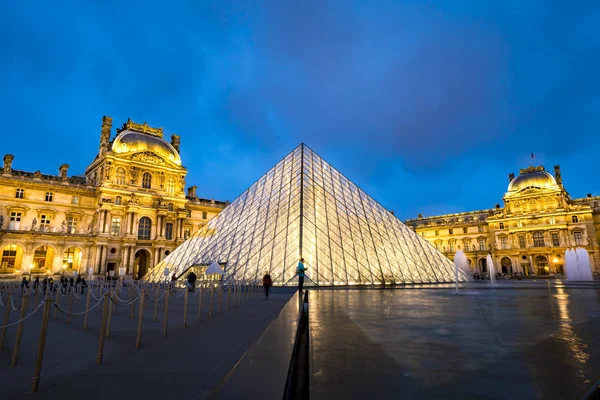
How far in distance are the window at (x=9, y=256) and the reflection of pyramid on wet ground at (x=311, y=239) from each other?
786 inches

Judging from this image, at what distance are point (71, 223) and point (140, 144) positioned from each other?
12008mm

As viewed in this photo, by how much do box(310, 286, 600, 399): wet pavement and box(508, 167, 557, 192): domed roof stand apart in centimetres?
5696

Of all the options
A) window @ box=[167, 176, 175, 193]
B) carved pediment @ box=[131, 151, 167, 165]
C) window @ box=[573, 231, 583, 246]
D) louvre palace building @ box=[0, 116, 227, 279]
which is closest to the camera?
louvre palace building @ box=[0, 116, 227, 279]

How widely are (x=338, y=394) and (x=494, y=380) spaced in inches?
53.4

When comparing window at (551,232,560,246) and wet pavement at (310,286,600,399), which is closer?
wet pavement at (310,286,600,399)

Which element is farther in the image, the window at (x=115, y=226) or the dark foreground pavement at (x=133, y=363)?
the window at (x=115, y=226)

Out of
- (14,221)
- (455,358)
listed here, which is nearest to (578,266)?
(455,358)

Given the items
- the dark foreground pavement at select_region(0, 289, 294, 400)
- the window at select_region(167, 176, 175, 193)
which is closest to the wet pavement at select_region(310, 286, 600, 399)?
the dark foreground pavement at select_region(0, 289, 294, 400)

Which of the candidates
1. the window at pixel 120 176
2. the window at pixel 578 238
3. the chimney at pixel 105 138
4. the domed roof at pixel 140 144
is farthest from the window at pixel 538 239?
the chimney at pixel 105 138

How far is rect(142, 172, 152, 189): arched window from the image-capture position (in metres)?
41.8

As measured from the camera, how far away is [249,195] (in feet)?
85.9

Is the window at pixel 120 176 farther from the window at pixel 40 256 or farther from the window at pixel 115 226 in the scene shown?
the window at pixel 40 256

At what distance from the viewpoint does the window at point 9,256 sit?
3400 centimetres

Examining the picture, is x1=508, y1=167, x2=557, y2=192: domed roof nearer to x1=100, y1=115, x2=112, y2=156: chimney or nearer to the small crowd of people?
the small crowd of people
